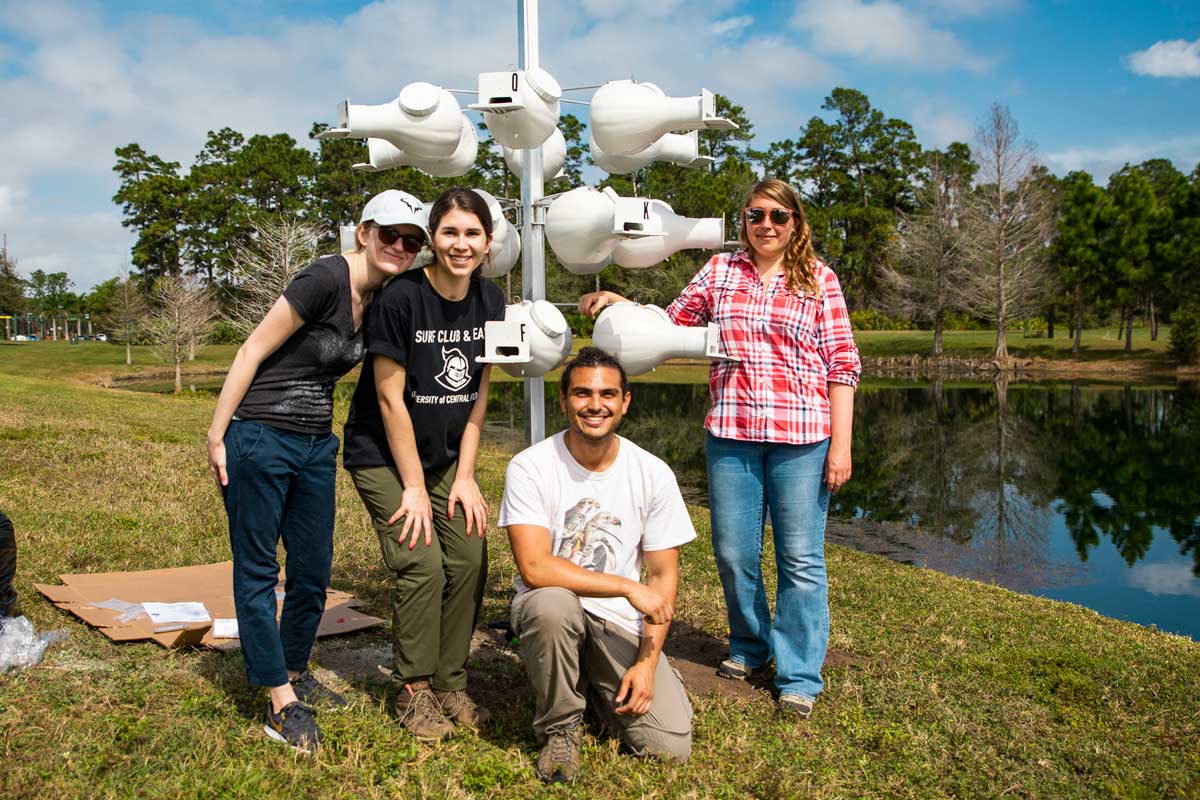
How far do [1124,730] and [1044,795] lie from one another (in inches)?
34.1

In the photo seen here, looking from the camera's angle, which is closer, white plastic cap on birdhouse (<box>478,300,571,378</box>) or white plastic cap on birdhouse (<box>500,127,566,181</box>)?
white plastic cap on birdhouse (<box>478,300,571,378</box>)

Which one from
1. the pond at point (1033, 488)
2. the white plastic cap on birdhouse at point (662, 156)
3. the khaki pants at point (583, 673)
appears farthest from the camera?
the pond at point (1033, 488)

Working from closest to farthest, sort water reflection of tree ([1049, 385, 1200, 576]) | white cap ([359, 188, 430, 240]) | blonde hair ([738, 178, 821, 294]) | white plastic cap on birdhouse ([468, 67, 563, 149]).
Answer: white cap ([359, 188, 430, 240]), white plastic cap on birdhouse ([468, 67, 563, 149]), blonde hair ([738, 178, 821, 294]), water reflection of tree ([1049, 385, 1200, 576])

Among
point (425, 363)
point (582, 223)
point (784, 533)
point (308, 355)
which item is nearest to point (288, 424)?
point (308, 355)

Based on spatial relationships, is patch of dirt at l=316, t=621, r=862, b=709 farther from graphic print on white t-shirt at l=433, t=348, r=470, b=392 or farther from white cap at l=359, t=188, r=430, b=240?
white cap at l=359, t=188, r=430, b=240

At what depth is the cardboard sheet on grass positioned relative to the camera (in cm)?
388

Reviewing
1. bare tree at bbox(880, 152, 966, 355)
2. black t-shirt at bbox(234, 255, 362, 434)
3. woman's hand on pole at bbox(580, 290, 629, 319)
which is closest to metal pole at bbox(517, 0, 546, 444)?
woman's hand on pole at bbox(580, 290, 629, 319)

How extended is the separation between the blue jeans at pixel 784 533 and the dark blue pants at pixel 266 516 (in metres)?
1.54

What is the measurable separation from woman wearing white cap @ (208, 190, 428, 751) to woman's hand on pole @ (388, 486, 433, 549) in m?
0.31

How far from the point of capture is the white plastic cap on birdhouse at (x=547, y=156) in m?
4.05

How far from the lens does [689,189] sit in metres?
39.6

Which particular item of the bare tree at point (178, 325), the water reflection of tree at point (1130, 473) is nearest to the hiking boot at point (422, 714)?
the water reflection of tree at point (1130, 473)

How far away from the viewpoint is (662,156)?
4.02m

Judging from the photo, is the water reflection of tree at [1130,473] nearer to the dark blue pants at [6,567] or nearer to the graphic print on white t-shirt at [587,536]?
the graphic print on white t-shirt at [587,536]
